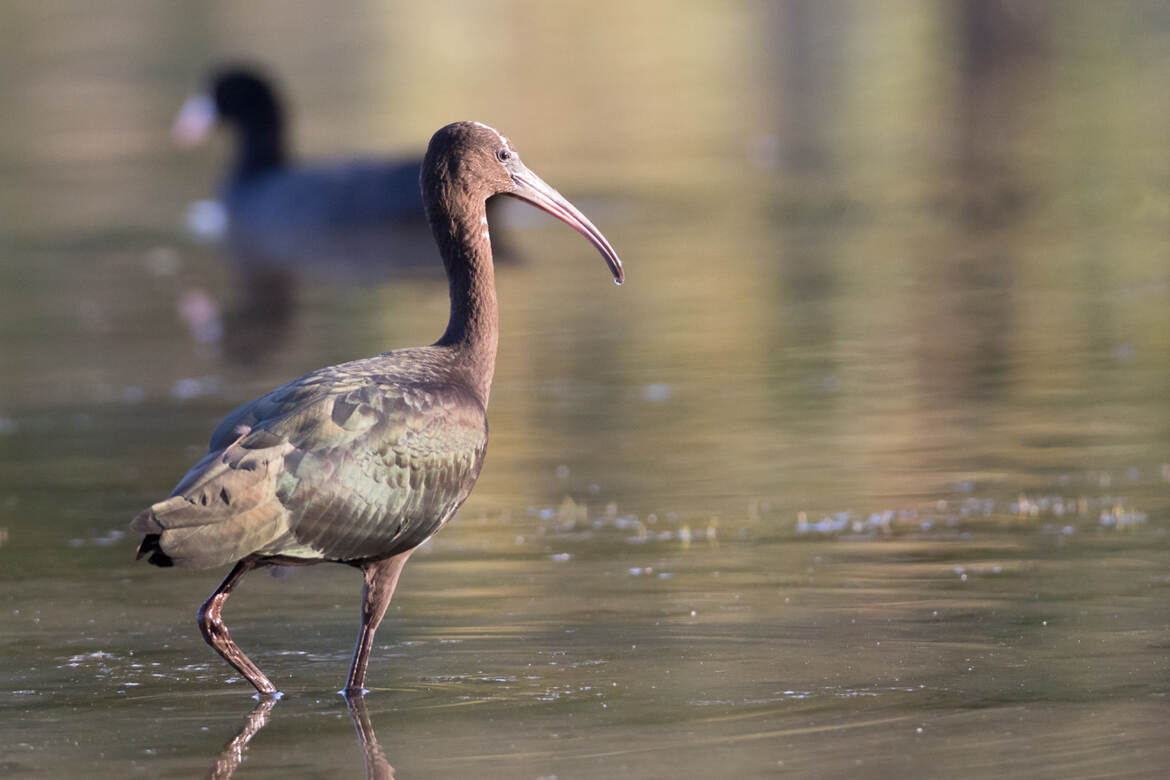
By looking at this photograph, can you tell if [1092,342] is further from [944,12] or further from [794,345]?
[944,12]

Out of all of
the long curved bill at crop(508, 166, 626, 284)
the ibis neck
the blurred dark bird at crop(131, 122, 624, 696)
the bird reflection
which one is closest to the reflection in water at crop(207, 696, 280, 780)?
the bird reflection

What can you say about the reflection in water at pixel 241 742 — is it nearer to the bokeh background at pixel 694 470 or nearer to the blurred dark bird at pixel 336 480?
the bokeh background at pixel 694 470

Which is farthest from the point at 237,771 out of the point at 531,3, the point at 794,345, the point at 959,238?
the point at 531,3

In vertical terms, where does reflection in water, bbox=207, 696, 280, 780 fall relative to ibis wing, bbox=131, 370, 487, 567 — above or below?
below

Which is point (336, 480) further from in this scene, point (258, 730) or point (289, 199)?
point (289, 199)

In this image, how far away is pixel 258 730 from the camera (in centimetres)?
618

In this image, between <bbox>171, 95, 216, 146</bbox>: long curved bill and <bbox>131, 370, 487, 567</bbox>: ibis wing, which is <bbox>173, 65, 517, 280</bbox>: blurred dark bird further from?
<bbox>131, 370, 487, 567</bbox>: ibis wing

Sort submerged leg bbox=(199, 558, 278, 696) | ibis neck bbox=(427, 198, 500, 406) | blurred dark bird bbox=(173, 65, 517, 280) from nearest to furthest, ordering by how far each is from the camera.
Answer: submerged leg bbox=(199, 558, 278, 696), ibis neck bbox=(427, 198, 500, 406), blurred dark bird bbox=(173, 65, 517, 280)

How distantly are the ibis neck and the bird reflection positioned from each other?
1392 millimetres

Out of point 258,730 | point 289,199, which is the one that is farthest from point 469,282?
point 289,199

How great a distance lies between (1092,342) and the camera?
1316cm

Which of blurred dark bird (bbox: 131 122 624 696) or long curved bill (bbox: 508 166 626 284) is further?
long curved bill (bbox: 508 166 626 284)

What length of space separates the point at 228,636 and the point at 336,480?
0.56m

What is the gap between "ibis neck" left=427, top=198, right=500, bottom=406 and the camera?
7.46 metres
